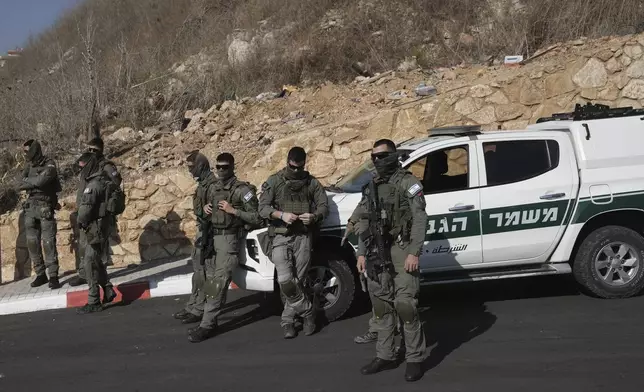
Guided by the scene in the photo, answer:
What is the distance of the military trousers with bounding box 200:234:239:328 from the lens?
6.07 metres

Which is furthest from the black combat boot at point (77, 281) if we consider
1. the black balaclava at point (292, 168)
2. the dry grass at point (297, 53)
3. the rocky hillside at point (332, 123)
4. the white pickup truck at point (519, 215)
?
the black balaclava at point (292, 168)

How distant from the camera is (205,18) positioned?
18453 millimetres

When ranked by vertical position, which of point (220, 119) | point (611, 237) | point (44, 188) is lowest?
point (611, 237)

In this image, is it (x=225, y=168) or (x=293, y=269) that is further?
(x=225, y=168)

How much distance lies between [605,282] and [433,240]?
1.84 metres

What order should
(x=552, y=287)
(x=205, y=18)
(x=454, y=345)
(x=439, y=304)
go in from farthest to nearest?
(x=205, y=18) < (x=552, y=287) < (x=439, y=304) < (x=454, y=345)

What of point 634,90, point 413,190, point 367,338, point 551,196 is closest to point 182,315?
point 367,338

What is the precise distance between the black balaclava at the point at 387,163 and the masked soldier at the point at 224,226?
1580mm

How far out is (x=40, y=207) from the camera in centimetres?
822

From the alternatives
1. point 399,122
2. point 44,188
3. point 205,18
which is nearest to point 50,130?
point 44,188

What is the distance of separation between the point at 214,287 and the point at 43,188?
3374 millimetres

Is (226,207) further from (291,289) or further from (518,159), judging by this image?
(518,159)

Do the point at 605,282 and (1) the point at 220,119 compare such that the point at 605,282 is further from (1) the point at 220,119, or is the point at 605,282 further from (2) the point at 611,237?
(1) the point at 220,119

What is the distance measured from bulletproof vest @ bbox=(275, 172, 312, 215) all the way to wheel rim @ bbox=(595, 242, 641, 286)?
9.97 ft
